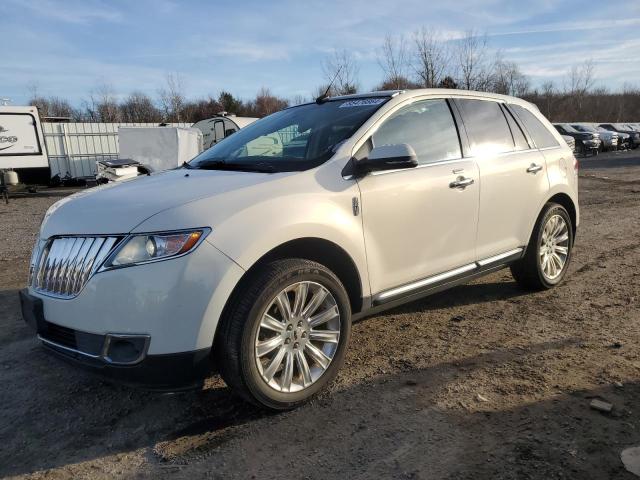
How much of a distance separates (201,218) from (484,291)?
3413 millimetres

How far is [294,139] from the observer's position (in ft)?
12.2

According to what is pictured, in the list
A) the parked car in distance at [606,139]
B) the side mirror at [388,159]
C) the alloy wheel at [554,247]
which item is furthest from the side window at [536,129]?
the parked car in distance at [606,139]

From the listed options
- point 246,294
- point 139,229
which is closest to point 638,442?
point 246,294

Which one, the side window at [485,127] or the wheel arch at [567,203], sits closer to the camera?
the side window at [485,127]

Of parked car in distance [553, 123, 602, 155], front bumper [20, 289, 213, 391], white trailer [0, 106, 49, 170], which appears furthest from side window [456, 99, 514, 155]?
parked car in distance [553, 123, 602, 155]

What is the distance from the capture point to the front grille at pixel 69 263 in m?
2.58

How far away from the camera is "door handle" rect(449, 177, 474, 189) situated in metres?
3.78

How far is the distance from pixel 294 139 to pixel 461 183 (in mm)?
1285

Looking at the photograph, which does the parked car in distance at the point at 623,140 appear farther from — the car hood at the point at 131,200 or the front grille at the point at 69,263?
the front grille at the point at 69,263

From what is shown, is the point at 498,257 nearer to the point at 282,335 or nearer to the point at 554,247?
the point at 554,247

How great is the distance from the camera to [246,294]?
2641 millimetres

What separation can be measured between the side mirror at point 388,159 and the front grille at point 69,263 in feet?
4.98

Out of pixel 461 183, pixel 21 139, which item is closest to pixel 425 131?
pixel 461 183

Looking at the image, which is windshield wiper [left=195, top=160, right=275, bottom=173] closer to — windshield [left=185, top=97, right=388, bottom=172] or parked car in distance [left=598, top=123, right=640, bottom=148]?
windshield [left=185, top=97, right=388, bottom=172]
